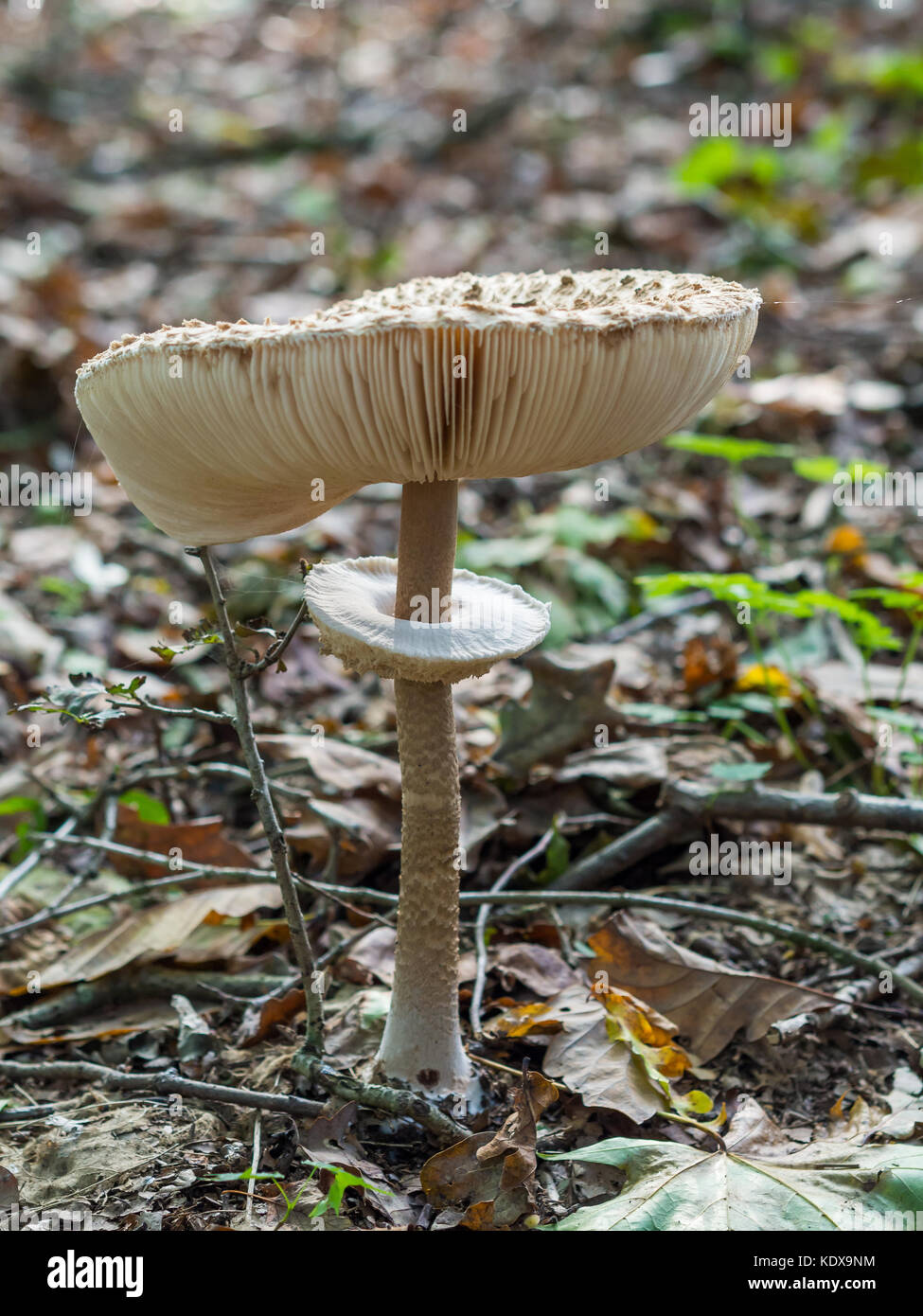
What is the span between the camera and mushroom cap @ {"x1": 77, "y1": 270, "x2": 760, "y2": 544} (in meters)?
1.64

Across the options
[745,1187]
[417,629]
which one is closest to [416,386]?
[417,629]

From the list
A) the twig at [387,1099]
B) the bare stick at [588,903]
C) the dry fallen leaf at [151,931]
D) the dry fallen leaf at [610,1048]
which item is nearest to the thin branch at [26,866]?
the bare stick at [588,903]

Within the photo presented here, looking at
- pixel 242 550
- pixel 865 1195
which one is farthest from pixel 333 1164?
pixel 242 550

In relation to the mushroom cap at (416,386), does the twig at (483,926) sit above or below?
below

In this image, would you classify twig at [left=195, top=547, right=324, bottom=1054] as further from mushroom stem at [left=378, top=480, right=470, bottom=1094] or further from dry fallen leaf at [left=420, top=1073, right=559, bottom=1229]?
dry fallen leaf at [left=420, top=1073, right=559, bottom=1229]

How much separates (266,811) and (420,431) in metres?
0.92

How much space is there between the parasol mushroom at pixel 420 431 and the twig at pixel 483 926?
0.22m

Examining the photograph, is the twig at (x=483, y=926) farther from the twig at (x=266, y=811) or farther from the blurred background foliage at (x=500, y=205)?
the blurred background foliage at (x=500, y=205)

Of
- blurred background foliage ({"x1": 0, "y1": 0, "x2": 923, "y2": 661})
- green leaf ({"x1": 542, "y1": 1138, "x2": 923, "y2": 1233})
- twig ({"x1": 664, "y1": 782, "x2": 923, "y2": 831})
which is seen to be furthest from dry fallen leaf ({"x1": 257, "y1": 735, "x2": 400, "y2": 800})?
green leaf ({"x1": 542, "y1": 1138, "x2": 923, "y2": 1233})

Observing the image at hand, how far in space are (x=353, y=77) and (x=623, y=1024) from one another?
13.8 m

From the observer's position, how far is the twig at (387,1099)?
228 cm

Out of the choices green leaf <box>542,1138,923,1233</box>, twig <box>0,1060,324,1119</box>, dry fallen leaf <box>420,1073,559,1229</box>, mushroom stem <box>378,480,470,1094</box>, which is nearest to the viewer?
green leaf <box>542,1138,923,1233</box>

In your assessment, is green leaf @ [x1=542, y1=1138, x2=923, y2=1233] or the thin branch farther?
the thin branch

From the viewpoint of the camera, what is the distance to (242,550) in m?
5.43
